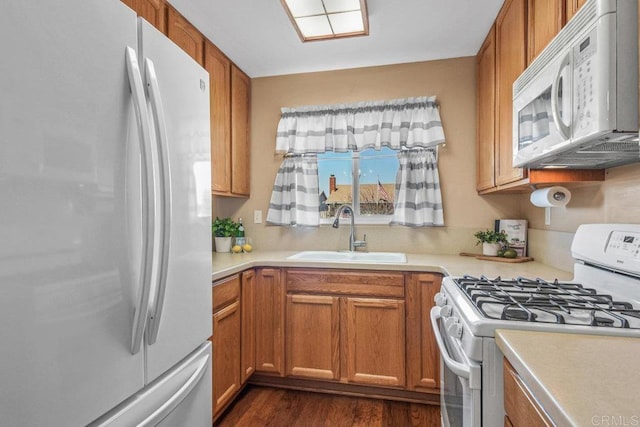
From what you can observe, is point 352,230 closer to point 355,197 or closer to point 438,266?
point 355,197

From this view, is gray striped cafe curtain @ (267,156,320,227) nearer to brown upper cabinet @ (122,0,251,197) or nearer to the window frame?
the window frame

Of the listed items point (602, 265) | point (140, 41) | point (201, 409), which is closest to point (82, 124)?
point (140, 41)

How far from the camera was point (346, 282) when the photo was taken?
213cm

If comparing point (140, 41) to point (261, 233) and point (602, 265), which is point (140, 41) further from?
point (261, 233)

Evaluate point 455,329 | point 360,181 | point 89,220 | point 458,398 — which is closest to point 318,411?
→ point 458,398

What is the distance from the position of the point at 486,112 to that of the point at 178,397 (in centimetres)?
233

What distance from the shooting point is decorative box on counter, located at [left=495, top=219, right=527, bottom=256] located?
224 centimetres

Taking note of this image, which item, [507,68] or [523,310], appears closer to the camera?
[523,310]

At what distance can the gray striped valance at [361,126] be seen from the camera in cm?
255

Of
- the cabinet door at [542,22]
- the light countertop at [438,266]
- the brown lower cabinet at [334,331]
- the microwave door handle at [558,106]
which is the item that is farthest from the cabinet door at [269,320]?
the cabinet door at [542,22]

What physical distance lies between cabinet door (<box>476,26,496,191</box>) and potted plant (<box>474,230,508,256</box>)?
1.08 ft

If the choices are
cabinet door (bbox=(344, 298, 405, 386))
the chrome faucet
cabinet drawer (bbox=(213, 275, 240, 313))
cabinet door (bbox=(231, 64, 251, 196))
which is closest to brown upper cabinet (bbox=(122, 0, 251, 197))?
cabinet door (bbox=(231, 64, 251, 196))

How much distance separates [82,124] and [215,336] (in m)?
1.30

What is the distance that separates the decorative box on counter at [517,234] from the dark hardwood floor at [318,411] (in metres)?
1.16
